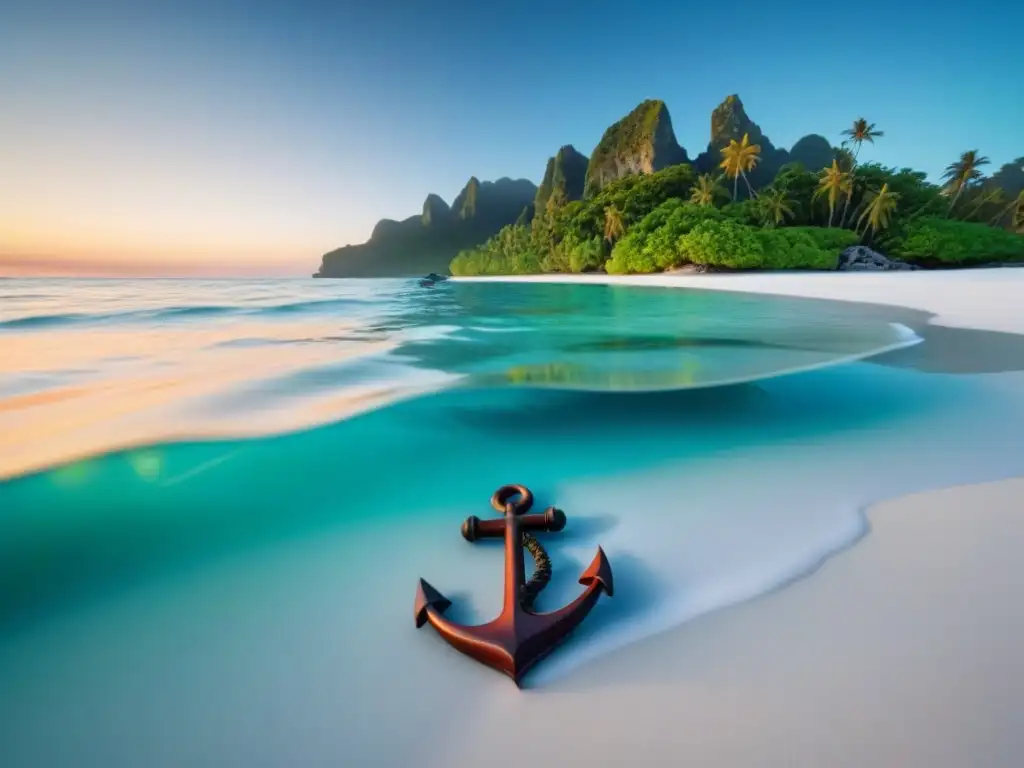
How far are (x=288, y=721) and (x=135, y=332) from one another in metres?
17.6

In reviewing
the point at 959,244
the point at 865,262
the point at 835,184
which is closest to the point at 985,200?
the point at 959,244

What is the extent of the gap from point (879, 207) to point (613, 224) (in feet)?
79.6

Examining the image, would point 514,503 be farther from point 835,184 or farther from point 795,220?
point 795,220

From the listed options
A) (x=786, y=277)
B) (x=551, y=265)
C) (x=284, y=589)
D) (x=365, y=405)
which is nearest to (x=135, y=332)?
(x=365, y=405)

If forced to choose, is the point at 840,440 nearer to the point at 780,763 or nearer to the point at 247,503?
the point at 780,763

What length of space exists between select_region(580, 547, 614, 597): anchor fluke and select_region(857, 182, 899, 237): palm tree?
162 ft

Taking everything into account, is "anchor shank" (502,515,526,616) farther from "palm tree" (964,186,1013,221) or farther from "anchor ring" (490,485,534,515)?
"palm tree" (964,186,1013,221)

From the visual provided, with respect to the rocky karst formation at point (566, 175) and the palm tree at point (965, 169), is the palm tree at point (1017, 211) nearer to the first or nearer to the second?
the palm tree at point (965, 169)

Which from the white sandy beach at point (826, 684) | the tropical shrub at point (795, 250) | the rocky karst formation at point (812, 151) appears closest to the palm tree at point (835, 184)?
the tropical shrub at point (795, 250)

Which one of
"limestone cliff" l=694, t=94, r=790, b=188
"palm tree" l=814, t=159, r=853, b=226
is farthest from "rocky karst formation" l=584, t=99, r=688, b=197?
"palm tree" l=814, t=159, r=853, b=226

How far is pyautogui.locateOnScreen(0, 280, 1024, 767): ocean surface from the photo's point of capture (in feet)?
5.99

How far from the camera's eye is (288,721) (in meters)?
1.69

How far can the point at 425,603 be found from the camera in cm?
202

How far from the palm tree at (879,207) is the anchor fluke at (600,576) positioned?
162 feet
